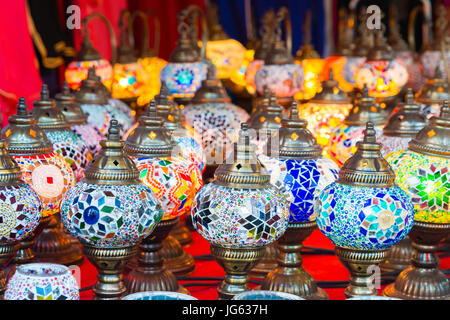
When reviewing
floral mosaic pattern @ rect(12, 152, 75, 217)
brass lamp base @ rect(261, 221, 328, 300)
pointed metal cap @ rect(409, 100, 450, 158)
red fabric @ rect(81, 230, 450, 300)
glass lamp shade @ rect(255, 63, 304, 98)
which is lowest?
red fabric @ rect(81, 230, 450, 300)

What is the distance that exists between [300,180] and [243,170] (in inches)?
11.9

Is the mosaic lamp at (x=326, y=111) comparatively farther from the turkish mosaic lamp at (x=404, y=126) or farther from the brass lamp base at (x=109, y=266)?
the brass lamp base at (x=109, y=266)

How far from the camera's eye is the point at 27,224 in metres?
2.16

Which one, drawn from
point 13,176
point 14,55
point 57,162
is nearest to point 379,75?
point 14,55

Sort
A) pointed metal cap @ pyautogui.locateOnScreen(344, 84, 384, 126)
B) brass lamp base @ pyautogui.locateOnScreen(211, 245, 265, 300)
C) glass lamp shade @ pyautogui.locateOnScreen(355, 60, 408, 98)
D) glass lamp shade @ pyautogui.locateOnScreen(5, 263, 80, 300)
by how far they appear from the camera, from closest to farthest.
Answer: glass lamp shade @ pyautogui.locateOnScreen(5, 263, 80, 300), brass lamp base @ pyautogui.locateOnScreen(211, 245, 265, 300), pointed metal cap @ pyautogui.locateOnScreen(344, 84, 384, 126), glass lamp shade @ pyautogui.locateOnScreen(355, 60, 408, 98)

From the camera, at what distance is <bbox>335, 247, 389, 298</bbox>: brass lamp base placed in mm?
2250

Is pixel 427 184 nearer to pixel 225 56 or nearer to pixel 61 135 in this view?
pixel 61 135

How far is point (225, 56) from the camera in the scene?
186 inches

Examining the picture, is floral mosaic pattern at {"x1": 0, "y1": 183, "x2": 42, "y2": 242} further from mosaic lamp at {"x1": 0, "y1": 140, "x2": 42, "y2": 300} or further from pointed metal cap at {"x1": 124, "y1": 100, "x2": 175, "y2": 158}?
pointed metal cap at {"x1": 124, "y1": 100, "x2": 175, "y2": 158}

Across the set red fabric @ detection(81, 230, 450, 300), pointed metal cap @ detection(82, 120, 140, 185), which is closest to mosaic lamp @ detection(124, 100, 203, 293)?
red fabric @ detection(81, 230, 450, 300)

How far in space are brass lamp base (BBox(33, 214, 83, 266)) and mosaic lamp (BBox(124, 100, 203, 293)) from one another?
0.47 meters

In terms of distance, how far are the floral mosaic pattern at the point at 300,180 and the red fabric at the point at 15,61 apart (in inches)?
62.3

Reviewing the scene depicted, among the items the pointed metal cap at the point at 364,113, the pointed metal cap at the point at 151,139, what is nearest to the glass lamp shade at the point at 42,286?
the pointed metal cap at the point at 151,139

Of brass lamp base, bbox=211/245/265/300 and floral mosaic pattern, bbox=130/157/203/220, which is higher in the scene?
floral mosaic pattern, bbox=130/157/203/220
